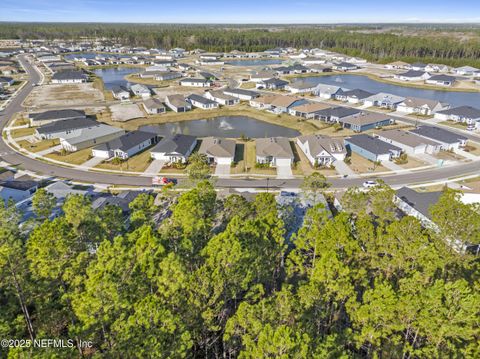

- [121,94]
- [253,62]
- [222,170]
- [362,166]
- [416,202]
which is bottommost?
[362,166]

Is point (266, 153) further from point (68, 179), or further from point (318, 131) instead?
point (68, 179)

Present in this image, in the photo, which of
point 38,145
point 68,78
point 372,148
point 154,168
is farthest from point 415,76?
point 68,78

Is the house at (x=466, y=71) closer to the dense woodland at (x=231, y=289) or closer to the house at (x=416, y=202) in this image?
the house at (x=416, y=202)

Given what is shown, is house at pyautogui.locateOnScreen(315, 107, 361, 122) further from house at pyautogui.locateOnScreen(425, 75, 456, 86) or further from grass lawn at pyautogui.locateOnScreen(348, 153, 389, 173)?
house at pyautogui.locateOnScreen(425, 75, 456, 86)

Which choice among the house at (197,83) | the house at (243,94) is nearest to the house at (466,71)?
the house at (243,94)

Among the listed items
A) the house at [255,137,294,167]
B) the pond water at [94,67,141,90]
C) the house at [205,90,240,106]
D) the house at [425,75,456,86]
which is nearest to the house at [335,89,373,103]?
the house at [205,90,240,106]

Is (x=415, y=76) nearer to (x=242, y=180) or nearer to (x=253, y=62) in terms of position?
(x=253, y=62)
